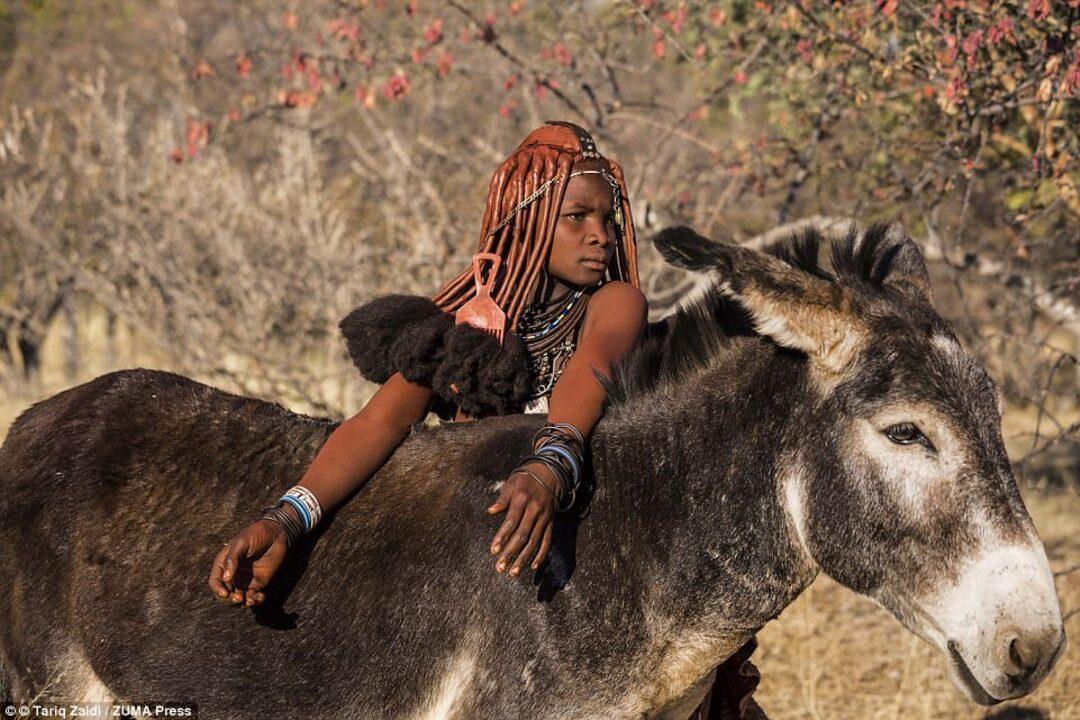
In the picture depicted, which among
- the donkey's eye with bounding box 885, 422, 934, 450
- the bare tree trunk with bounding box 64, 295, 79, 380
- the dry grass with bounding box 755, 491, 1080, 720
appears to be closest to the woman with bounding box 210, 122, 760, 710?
the donkey's eye with bounding box 885, 422, 934, 450

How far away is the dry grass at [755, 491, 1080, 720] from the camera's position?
17.6ft

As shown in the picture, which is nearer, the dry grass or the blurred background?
the blurred background

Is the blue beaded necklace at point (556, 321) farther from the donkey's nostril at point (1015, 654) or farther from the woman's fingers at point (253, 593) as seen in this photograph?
the donkey's nostril at point (1015, 654)

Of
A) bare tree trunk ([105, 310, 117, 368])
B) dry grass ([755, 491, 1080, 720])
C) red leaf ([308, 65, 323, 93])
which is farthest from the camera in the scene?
bare tree trunk ([105, 310, 117, 368])

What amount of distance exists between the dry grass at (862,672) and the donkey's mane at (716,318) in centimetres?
292

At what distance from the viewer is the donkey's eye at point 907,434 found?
2.56 metres

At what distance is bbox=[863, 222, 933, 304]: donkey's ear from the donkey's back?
3.25 ft

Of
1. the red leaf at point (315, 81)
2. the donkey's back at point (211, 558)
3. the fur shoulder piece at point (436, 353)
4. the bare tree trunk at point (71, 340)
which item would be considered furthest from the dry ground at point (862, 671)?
the bare tree trunk at point (71, 340)

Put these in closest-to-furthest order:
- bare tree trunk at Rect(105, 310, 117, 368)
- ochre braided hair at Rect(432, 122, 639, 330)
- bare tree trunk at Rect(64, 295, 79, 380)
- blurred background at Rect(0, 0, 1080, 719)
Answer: ochre braided hair at Rect(432, 122, 639, 330)
blurred background at Rect(0, 0, 1080, 719)
bare tree trunk at Rect(105, 310, 117, 368)
bare tree trunk at Rect(64, 295, 79, 380)

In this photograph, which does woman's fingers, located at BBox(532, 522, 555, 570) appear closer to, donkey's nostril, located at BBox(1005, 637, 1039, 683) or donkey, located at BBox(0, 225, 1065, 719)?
donkey, located at BBox(0, 225, 1065, 719)

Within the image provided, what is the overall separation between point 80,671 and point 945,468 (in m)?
2.45

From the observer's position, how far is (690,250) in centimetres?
261

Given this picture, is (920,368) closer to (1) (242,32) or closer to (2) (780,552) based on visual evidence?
(2) (780,552)

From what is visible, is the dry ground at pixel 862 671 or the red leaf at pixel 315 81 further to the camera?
the red leaf at pixel 315 81
